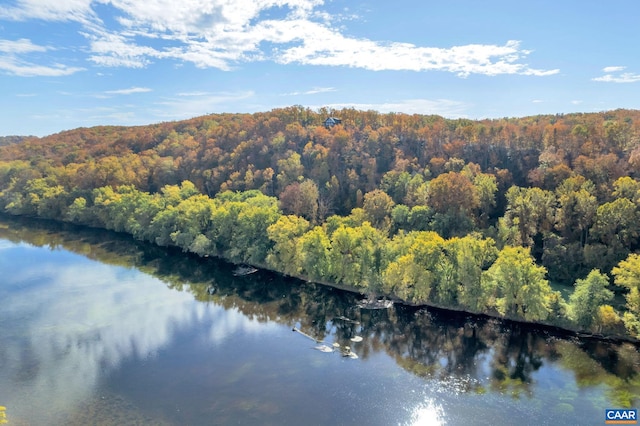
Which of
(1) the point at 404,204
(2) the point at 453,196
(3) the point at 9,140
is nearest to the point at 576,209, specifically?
(2) the point at 453,196

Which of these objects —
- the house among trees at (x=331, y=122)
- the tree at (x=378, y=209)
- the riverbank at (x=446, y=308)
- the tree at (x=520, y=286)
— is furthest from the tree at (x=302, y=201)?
the house among trees at (x=331, y=122)

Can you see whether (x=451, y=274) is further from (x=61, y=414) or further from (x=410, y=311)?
(x=61, y=414)

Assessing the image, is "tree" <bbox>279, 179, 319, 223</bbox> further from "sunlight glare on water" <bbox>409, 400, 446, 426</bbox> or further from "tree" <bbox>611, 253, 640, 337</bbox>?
"tree" <bbox>611, 253, 640, 337</bbox>

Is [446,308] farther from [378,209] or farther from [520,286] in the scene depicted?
[378,209]

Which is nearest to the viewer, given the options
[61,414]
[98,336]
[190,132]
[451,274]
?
[61,414]

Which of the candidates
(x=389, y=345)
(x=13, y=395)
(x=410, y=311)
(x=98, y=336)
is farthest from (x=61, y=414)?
(x=410, y=311)

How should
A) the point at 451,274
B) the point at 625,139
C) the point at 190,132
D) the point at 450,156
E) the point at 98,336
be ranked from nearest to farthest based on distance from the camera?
the point at 98,336
the point at 451,274
the point at 625,139
the point at 450,156
the point at 190,132

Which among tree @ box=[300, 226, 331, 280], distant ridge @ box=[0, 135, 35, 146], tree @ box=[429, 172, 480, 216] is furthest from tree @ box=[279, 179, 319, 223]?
distant ridge @ box=[0, 135, 35, 146]
